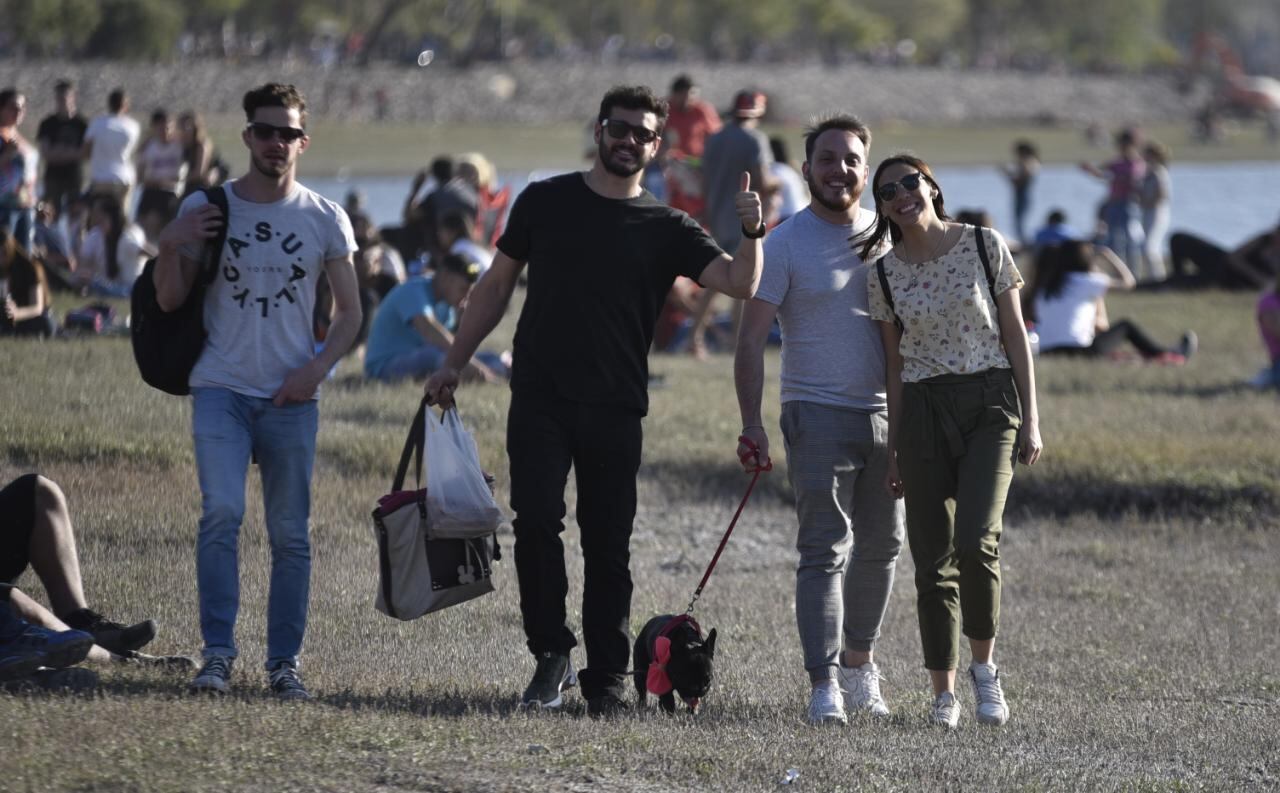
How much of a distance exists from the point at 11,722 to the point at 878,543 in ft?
9.65

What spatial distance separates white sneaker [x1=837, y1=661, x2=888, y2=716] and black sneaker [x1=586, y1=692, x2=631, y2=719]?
0.84 meters

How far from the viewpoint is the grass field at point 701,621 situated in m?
5.61

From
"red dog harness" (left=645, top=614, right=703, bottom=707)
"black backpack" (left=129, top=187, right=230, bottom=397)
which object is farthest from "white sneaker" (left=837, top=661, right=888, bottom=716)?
"black backpack" (left=129, top=187, right=230, bottom=397)

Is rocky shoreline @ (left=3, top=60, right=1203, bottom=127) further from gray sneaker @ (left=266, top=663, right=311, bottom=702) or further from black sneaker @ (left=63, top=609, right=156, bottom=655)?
gray sneaker @ (left=266, top=663, right=311, bottom=702)

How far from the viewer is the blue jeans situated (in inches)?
249

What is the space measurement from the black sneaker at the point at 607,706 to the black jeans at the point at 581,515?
27 millimetres

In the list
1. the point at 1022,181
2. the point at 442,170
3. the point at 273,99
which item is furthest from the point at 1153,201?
the point at 273,99

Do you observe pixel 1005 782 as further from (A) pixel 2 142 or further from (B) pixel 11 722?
(A) pixel 2 142

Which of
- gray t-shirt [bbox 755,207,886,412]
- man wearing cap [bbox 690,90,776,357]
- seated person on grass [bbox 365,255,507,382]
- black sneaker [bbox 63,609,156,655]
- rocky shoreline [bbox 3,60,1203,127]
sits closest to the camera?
gray t-shirt [bbox 755,207,886,412]

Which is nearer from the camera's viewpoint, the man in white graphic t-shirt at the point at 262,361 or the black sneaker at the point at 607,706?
the man in white graphic t-shirt at the point at 262,361

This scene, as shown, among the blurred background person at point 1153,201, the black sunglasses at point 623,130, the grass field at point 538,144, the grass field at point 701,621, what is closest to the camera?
the grass field at point 701,621

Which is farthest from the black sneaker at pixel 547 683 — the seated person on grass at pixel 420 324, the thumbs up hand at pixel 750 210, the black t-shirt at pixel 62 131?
the black t-shirt at pixel 62 131

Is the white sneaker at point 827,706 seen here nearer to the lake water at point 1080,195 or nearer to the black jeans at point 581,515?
the black jeans at point 581,515

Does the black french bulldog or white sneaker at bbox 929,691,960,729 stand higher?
the black french bulldog
